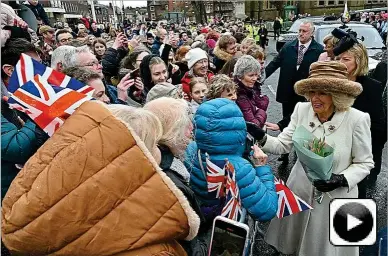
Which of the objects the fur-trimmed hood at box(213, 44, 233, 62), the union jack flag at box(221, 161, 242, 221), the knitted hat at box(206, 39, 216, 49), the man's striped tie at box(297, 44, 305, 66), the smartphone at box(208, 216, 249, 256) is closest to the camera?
the smartphone at box(208, 216, 249, 256)

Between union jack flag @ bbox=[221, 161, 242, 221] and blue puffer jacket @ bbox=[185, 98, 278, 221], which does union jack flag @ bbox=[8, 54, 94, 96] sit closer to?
blue puffer jacket @ bbox=[185, 98, 278, 221]

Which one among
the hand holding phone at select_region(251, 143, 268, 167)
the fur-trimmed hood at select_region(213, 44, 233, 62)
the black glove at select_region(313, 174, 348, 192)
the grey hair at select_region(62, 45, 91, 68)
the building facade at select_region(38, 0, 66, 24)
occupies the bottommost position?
the black glove at select_region(313, 174, 348, 192)

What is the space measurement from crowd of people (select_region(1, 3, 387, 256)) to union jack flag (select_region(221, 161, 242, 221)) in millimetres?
59

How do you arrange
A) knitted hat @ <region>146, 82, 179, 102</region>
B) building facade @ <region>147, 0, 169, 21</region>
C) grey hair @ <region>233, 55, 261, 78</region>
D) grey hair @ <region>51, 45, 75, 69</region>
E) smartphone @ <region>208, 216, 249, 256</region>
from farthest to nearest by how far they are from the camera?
building facade @ <region>147, 0, 169, 21</region> < grey hair @ <region>233, 55, 261, 78</region> < grey hair @ <region>51, 45, 75, 69</region> < knitted hat @ <region>146, 82, 179, 102</region> < smartphone @ <region>208, 216, 249, 256</region>

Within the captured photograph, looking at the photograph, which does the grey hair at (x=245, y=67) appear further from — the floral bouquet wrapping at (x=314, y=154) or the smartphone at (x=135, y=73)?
the floral bouquet wrapping at (x=314, y=154)

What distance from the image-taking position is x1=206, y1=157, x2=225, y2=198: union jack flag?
209 centimetres

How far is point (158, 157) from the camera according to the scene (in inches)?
62.5

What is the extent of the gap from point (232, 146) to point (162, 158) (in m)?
0.55

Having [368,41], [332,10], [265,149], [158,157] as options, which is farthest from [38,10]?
[332,10]

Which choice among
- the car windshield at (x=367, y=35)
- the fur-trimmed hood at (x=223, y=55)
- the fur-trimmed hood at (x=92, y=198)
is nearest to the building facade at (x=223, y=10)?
the car windshield at (x=367, y=35)

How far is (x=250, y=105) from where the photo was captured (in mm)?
3723

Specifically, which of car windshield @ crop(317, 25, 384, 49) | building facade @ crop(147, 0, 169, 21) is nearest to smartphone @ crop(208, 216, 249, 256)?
car windshield @ crop(317, 25, 384, 49)

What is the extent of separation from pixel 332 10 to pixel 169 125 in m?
43.0

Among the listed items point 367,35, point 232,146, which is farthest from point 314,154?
point 367,35
